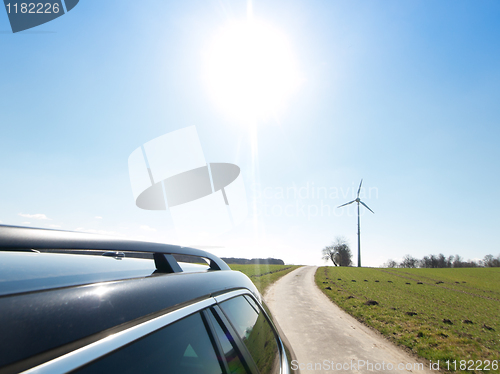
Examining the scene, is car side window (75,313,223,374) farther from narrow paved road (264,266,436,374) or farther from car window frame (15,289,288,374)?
narrow paved road (264,266,436,374)

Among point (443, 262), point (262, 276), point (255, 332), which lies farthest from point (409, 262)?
point (255, 332)

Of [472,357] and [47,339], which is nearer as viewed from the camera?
[47,339]

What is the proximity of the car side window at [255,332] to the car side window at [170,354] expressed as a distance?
1.12 feet

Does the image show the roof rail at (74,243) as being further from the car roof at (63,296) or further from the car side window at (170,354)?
the car side window at (170,354)

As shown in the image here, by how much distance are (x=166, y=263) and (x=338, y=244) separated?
456 feet

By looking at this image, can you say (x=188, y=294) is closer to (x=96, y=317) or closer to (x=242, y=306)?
(x=96, y=317)

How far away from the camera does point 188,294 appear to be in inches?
54.9

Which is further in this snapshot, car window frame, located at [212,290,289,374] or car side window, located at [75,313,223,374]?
car window frame, located at [212,290,289,374]

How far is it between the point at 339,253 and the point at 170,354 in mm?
136592

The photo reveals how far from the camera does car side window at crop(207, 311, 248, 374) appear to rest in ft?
4.85

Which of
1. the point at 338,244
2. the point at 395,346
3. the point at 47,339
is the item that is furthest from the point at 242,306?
the point at 338,244

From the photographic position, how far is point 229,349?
1523 millimetres

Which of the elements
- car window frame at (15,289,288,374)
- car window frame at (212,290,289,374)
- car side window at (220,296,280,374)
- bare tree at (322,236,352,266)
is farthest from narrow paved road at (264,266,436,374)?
bare tree at (322,236,352,266)

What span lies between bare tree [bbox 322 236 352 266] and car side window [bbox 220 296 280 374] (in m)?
133
